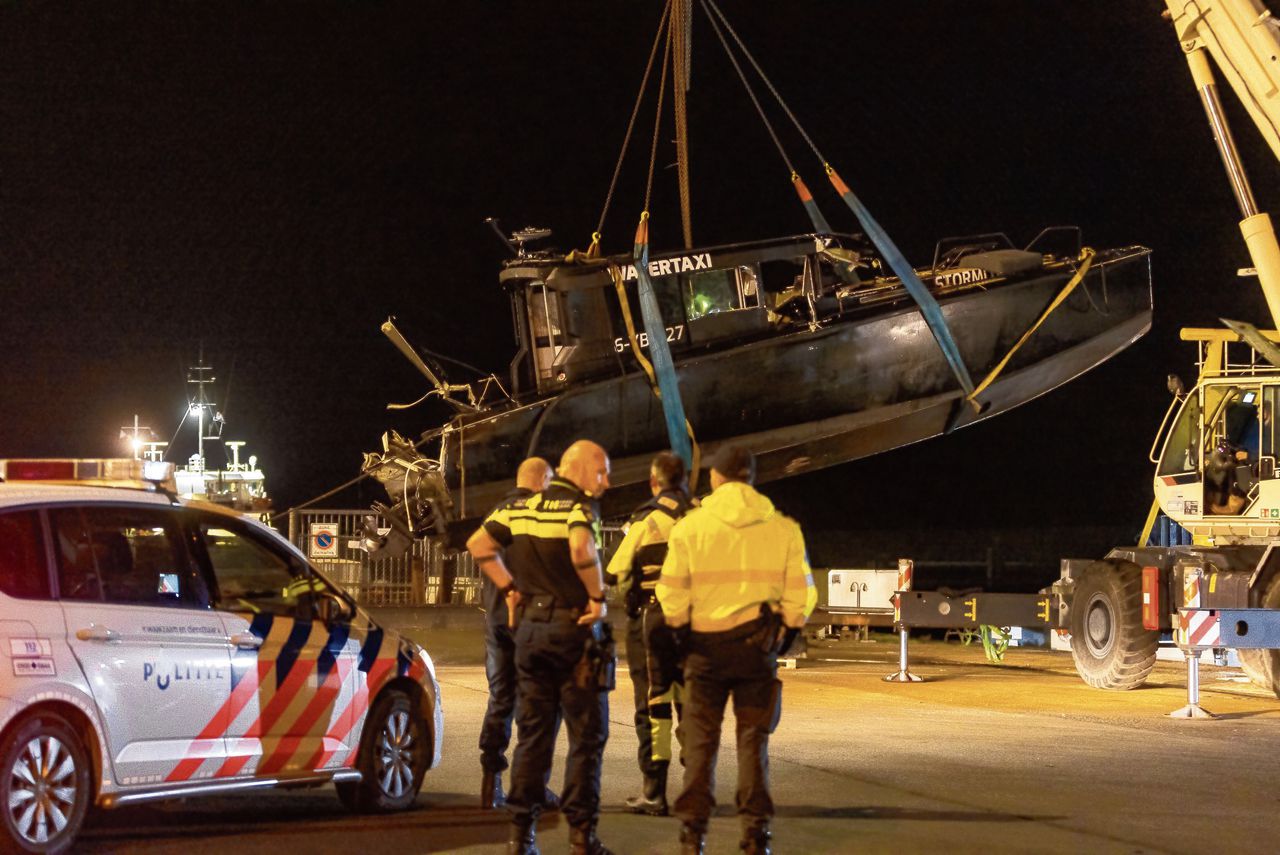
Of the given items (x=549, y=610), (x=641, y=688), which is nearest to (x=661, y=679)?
(x=641, y=688)

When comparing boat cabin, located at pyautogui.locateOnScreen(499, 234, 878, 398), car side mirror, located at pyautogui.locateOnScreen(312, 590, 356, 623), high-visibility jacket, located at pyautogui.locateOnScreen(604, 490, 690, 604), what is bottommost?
car side mirror, located at pyautogui.locateOnScreen(312, 590, 356, 623)

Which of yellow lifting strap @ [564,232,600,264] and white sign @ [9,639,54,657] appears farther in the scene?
yellow lifting strap @ [564,232,600,264]

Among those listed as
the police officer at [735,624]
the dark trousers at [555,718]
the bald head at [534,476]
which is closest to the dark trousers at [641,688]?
the bald head at [534,476]

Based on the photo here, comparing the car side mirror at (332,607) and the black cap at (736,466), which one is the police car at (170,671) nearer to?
the car side mirror at (332,607)

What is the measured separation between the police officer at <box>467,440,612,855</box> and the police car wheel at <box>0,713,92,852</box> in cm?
191

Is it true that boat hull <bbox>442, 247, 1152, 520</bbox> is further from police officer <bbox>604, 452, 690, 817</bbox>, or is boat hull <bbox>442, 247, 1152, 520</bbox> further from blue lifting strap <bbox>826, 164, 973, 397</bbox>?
police officer <bbox>604, 452, 690, 817</bbox>

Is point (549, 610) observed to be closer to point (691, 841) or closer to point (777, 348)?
point (691, 841)

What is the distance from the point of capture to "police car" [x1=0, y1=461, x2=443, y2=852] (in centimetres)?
676

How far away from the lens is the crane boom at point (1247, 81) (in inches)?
581

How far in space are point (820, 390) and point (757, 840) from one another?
939 cm

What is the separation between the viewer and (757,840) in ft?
22.0

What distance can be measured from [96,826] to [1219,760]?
7.36 metres

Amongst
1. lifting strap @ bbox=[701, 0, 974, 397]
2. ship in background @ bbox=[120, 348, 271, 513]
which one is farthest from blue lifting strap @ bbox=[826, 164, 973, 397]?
ship in background @ bbox=[120, 348, 271, 513]

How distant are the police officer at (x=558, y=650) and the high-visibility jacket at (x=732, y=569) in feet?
1.45
